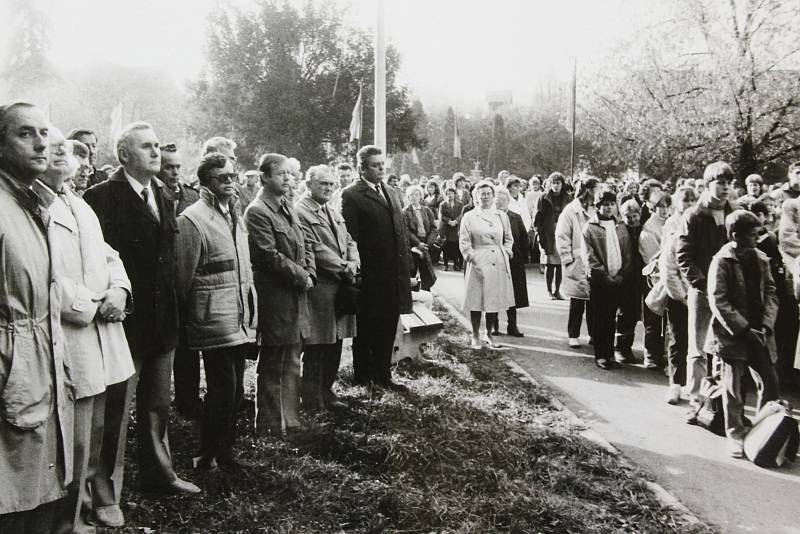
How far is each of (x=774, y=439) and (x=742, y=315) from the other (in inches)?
40.0

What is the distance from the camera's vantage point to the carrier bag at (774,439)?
5.15 m

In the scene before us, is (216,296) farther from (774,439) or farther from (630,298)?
(630,298)

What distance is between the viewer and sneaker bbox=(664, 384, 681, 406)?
6.85 m

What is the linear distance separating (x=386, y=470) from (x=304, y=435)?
857mm

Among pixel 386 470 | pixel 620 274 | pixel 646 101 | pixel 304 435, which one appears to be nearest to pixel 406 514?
pixel 386 470

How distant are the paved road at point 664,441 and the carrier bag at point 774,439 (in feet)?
0.25

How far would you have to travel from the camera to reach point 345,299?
6.23 m

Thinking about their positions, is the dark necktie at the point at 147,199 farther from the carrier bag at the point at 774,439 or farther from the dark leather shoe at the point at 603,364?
the dark leather shoe at the point at 603,364

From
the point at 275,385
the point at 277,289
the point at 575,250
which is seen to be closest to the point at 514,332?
the point at 575,250

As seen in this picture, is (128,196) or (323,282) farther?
(323,282)

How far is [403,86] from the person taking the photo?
1563 inches

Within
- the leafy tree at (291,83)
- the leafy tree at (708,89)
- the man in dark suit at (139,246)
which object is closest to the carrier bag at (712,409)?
the man in dark suit at (139,246)

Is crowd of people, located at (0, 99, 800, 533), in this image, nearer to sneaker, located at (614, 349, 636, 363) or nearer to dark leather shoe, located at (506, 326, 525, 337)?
dark leather shoe, located at (506, 326, 525, 337)

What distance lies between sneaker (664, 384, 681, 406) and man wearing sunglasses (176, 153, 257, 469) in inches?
170
